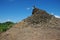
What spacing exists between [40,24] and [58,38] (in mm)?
1515

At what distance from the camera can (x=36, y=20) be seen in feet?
26.0

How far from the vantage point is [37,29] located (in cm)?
717

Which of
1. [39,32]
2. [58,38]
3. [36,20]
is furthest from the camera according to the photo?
[36,20]

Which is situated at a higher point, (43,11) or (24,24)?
(43,11)

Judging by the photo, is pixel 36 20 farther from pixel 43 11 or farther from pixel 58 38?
pixel 58 38

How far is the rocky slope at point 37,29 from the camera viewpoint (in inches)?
263

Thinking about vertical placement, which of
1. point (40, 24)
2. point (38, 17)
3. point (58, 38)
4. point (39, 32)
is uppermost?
point (38, 17)

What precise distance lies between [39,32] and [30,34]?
0.45 m

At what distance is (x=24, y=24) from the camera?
7801 mm

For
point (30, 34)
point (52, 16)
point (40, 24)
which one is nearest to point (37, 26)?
point (40, 24)

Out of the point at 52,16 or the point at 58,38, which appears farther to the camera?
the point at 52,16

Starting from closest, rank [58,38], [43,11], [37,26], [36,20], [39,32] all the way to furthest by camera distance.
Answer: [58,38]
[39,32]
[37,26]
[36,20]
[43,11]

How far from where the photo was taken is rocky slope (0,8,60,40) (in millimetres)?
6672

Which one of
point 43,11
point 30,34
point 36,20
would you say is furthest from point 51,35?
point 43,11
